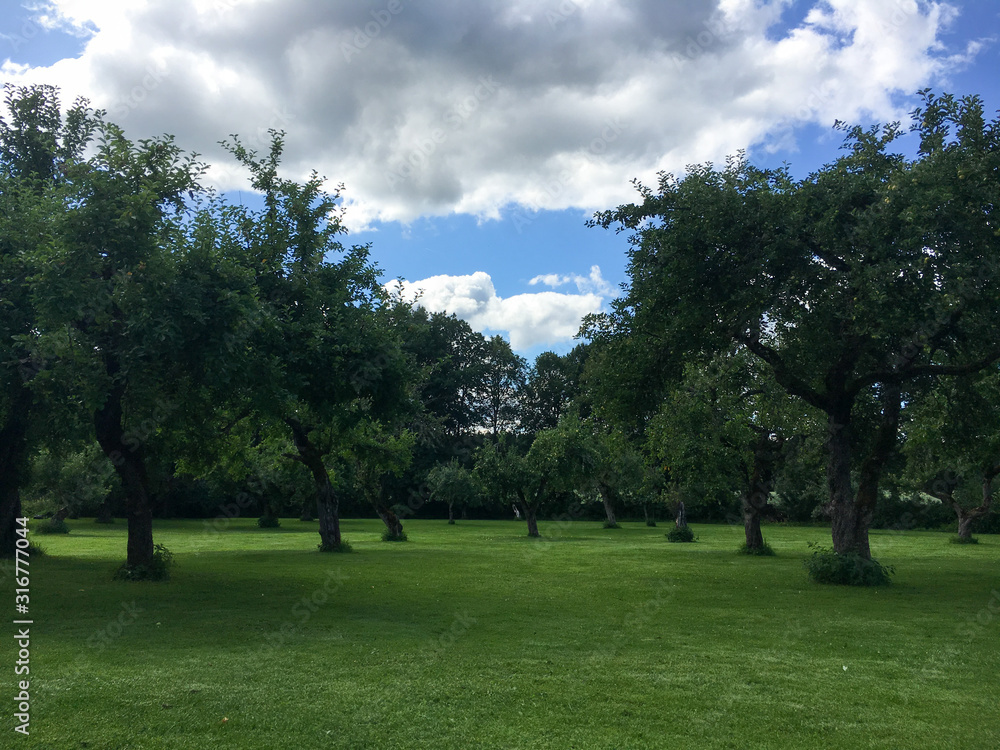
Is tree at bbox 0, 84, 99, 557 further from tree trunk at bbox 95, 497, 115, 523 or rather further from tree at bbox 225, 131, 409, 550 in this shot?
tree trunk at bbox 95, 497, 115, 523

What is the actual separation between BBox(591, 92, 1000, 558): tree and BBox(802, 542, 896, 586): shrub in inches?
25.4

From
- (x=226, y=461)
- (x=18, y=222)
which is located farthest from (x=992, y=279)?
(x=226, y=461)

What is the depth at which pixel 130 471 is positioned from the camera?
1614cm

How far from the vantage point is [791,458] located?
2689cm

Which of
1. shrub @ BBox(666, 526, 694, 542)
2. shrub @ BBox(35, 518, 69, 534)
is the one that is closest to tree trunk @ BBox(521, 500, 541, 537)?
shrub @ BBox(666, 526, 694, 542)

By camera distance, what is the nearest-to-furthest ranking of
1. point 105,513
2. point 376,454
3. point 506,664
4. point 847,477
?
point 506,664 → point 847,477 → point 376,454 → point 105,513

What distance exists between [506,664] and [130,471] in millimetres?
11057

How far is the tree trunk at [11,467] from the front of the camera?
18.5m

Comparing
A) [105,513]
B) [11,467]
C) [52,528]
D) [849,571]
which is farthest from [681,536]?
[105,513]

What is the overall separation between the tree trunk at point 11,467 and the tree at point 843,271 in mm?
14889

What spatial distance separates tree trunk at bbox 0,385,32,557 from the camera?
18484mm

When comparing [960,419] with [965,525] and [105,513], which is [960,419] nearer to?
[965,525]

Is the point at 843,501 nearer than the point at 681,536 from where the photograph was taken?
Yes

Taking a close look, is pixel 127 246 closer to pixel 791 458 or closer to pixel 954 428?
pixel 954 428
